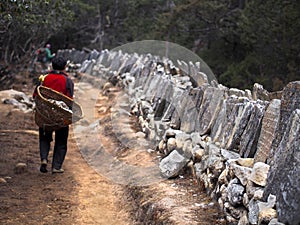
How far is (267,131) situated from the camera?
154 inches

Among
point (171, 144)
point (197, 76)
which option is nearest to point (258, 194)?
point (171, 144)

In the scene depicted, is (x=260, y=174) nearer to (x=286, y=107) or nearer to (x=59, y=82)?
(x=286, y=107)

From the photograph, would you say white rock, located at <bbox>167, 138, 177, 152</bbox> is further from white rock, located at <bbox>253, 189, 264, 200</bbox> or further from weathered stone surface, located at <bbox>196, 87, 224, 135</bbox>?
white rock, located at <bbox>253, 189, 264, 200</bbox>

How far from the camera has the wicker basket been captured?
5859 millimetres

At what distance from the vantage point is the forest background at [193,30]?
40.2 feet

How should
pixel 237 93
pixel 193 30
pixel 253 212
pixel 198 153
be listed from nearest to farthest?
1. pixel 253 212
2. pixel 198 153
3. pixel 237 93
4. pixel 193 30

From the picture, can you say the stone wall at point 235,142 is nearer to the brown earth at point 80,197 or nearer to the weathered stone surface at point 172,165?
the weathered stone surface at point 172,165

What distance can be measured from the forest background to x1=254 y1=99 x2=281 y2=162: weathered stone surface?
12.8ft

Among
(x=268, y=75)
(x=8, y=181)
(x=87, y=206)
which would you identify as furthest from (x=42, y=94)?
(x=268, y=75)

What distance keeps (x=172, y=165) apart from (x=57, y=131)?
6.12ft

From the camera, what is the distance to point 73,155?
7508 mm

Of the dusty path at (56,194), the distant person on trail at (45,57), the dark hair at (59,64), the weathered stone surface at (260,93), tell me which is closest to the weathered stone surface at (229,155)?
the weathered stone surface at (260,93)

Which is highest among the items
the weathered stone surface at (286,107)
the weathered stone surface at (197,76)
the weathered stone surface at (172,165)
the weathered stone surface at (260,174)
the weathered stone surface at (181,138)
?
the weathered stone surface at (286,107)

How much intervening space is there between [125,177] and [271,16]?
29.4 ft
